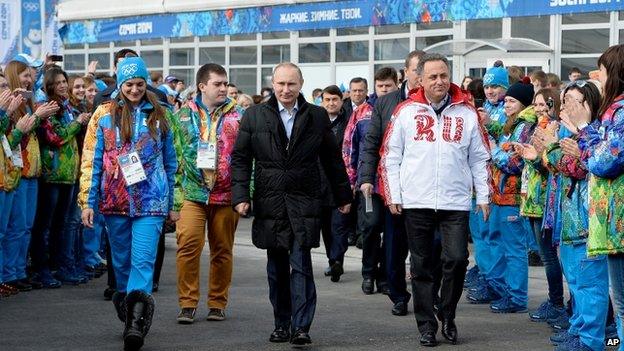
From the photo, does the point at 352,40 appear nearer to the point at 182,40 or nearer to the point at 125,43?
the point at 182,40

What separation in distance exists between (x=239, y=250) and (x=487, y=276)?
566 centimetres

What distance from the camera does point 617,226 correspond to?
26.2 feet

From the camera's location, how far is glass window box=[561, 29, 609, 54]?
24906 mm

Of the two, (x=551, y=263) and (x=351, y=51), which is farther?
(x=351, y=51)

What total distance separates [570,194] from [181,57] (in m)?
28.8

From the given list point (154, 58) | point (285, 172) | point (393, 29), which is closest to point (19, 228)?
point (285, 172)

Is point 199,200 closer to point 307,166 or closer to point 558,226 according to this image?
point 307,166

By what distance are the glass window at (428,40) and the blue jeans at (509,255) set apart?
53.6ft

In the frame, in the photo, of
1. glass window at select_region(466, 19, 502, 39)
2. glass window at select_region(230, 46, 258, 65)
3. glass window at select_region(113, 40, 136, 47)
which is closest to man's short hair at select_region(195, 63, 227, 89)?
glass window at select_region(466, 19, 502, 39)

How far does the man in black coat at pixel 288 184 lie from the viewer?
984cm

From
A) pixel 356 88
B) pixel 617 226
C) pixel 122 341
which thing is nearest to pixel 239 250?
pixel 356 88

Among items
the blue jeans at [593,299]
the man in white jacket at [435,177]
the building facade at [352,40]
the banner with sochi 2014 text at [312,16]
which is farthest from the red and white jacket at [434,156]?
the banner with sochi 2014 text at [312,16]

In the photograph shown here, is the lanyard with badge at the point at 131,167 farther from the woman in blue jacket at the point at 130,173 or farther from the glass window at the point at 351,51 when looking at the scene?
the glass window at the point at 351,51

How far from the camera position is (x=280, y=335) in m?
9.97
